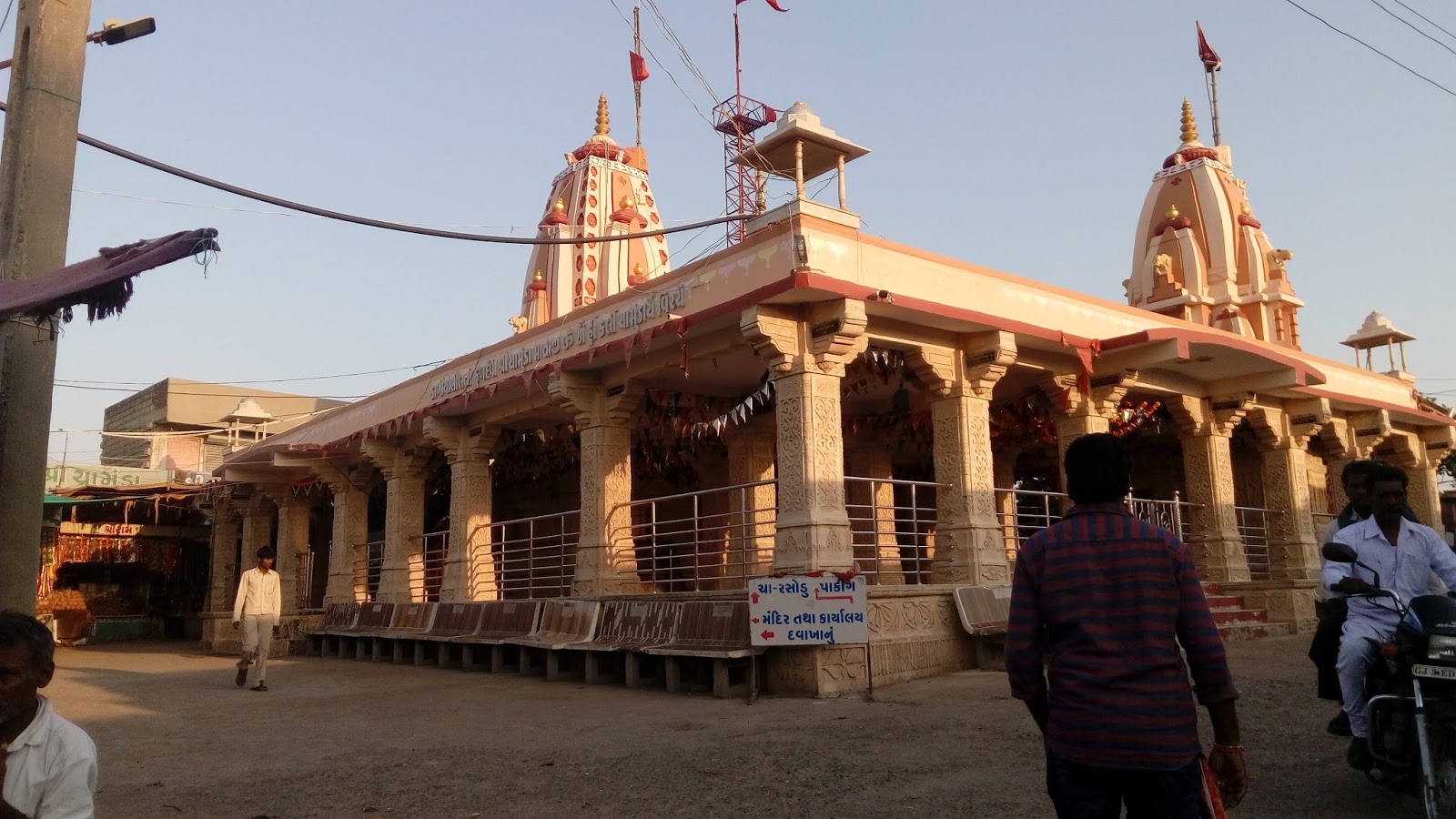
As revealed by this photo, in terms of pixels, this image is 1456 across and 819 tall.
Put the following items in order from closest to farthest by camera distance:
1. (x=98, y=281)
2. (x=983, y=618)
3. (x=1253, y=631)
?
(x=98, y=281) < (x=983, y=618) < (x=1253, y=631)

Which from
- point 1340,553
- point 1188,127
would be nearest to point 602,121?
point 1188,127

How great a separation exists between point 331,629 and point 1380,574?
16.0 meters

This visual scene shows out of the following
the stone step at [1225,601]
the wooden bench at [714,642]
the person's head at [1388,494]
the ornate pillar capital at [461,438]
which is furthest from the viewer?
the ornate pillar capital at [461,438]

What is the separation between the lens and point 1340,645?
480 cm

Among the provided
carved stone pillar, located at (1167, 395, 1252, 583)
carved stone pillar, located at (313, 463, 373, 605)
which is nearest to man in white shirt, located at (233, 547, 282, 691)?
carved stone pillar, located at (313, 463, 373, 605)

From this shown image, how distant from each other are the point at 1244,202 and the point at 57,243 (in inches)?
824

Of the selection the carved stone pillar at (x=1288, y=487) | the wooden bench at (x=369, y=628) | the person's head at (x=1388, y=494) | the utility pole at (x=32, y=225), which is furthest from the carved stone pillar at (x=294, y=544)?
the person's head at (x=1388, y=494)

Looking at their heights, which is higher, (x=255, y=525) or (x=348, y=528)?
(x=255, y=525)

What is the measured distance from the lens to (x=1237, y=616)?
42.4ft

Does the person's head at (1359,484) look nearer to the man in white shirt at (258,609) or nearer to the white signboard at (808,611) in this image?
the white signboard at (808,611)

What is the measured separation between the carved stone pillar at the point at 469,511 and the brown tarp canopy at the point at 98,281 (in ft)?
30.7

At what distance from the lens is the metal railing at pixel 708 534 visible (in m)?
10.7

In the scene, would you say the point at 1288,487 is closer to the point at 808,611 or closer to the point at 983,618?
the point at 983,618

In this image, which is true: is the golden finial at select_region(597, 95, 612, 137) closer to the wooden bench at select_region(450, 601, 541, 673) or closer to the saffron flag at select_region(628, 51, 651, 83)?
the saffron flag at select_region(628, 51, 651, 83)
